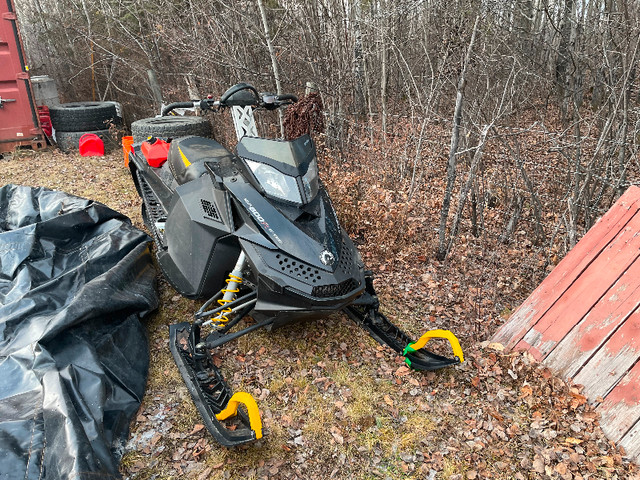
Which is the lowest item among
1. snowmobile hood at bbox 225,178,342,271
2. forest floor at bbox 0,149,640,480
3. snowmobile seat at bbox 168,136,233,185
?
forest floor at bbox 0,149,640,480

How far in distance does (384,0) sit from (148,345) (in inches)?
274

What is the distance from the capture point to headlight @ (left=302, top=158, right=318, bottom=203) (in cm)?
274

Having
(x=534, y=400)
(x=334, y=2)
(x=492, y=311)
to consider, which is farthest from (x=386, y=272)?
(x=334, y=2)

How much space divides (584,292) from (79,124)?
8.04m

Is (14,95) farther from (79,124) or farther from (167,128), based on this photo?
(167,128)

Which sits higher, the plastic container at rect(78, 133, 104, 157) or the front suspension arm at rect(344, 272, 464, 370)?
the plastic container at rect(78, 133, 104, 157)

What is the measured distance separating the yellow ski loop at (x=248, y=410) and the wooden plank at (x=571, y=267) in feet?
6.24

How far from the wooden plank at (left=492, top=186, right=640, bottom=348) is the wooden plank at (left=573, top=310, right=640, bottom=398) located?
450mm

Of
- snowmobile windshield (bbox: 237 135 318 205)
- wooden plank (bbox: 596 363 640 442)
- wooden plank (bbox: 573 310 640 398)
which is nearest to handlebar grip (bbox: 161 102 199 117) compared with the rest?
snowmobile windshield (bbox: 237 135 318 205)

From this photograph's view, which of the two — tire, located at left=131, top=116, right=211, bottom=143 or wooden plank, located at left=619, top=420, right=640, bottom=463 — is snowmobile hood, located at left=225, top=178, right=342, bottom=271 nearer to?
wooden plank, located at left=619, top=420, right=640, bottom=463

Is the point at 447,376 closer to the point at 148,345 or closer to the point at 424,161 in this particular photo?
the point at 148,345

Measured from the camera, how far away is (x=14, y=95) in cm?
725

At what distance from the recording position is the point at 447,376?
117 inches

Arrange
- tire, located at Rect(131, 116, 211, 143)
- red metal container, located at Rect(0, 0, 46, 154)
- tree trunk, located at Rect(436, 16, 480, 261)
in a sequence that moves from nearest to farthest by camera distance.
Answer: tree trunk, located at Rect(436, 16, 480, 261) → tire, located at Rect(131, 116, 211, 143) → red metal container, located at Rect(0, 0, 46, 154)
